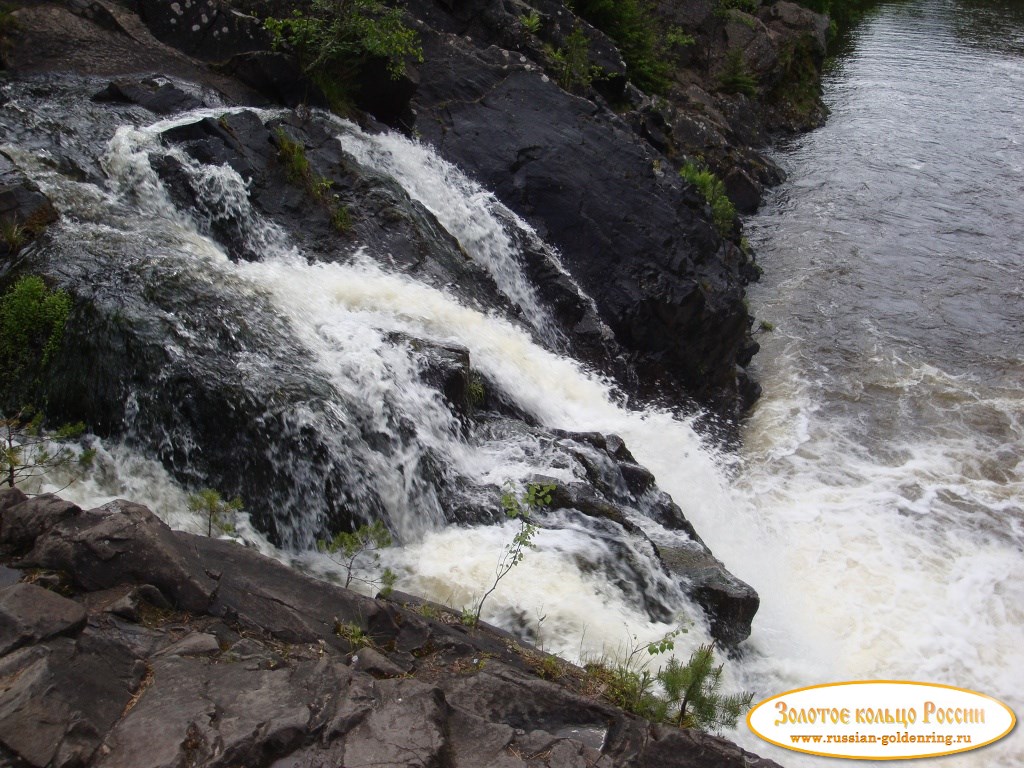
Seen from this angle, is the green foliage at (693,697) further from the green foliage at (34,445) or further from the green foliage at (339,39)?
the green foliage at (339,39)

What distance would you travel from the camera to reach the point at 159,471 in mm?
7223

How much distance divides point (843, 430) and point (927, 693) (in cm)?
513

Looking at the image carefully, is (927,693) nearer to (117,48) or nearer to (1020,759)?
(1020,759)

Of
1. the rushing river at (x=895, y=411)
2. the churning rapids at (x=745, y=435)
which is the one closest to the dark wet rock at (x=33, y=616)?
the churning rapids at (x=745, y=435)

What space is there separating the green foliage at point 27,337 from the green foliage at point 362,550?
2983 millimetres

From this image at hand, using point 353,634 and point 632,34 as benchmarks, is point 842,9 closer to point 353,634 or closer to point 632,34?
point 632,34

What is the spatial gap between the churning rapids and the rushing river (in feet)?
0.13

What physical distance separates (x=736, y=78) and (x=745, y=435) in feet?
54.7

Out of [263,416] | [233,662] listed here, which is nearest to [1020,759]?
[233,662]

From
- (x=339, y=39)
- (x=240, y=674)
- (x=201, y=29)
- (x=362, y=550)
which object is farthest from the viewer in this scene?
(x=201, y=29)

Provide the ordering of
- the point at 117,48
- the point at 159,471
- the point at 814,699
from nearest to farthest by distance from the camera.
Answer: the point at 159,471 → the point at 814,699 → the point at 117,48

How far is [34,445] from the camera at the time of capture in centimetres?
697

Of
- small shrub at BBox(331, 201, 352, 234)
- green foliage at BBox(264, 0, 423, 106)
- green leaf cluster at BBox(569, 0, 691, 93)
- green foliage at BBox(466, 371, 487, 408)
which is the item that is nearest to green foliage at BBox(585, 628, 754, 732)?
green foliage at BBox(466, 371, 487, 408)

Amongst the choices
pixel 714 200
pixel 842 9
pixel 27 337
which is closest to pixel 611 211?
pixel 714 200
